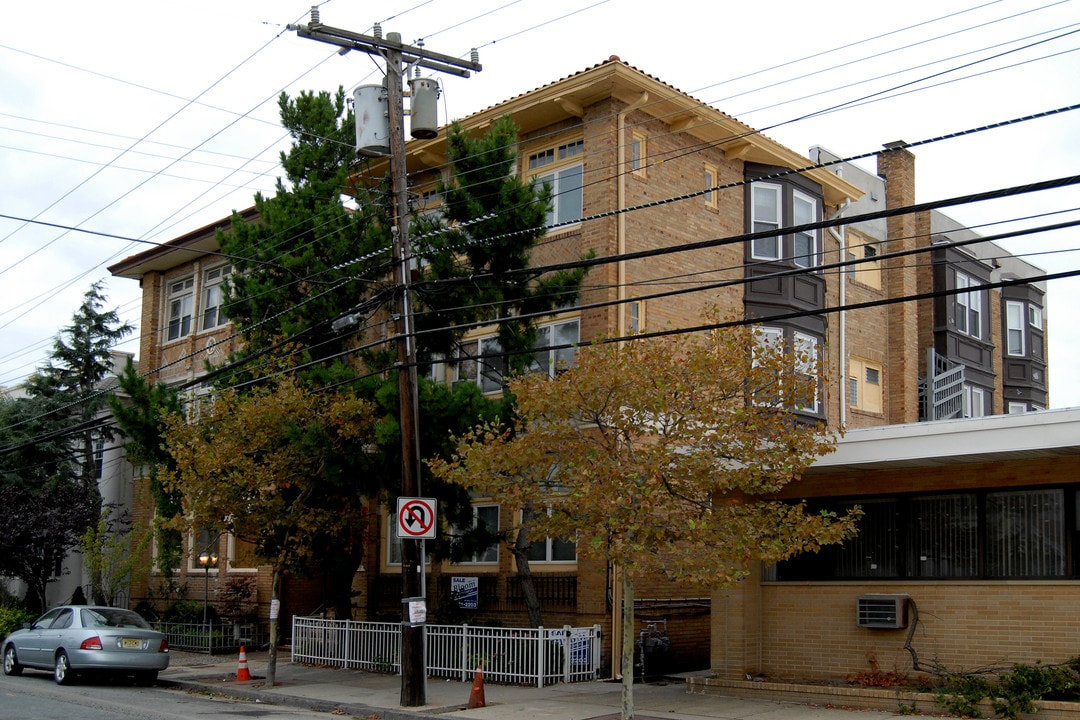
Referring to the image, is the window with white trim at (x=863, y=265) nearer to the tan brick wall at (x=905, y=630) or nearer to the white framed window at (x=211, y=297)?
the tan brick wall at (x=905, y=630)

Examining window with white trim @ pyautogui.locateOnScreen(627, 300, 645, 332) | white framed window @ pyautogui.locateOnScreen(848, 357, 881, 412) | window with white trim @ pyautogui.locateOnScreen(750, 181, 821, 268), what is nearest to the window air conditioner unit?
window with white trim @ pyautogui.locateOnScreen(627, 300, 645, 332)

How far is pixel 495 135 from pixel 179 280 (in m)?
17.3

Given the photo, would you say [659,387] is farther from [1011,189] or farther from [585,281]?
[585,281]

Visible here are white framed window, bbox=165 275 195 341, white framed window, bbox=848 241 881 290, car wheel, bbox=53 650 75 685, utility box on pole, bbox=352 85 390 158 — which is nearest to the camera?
utility box on pole, bbox=352 85 390 158

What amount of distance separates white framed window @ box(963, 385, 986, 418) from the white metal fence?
15.9 metres

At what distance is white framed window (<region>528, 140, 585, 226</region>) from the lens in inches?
869

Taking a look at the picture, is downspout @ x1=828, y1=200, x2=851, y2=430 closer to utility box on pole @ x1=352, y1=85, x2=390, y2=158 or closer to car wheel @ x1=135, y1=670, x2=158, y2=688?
utility box on pole @ x1=352, y1=85, x2=390, y2=158

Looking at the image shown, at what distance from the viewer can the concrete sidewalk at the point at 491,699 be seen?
14.8 m

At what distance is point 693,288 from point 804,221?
37.6 ft

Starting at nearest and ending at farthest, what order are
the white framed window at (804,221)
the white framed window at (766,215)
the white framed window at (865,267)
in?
the white framed window at (766,215), the white framed window at (804,221), the white framed window at (865,267)

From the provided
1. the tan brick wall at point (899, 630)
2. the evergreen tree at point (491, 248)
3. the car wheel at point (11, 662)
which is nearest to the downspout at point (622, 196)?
the evergreen tree at point (491, 248)

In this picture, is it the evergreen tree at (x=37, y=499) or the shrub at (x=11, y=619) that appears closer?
the shrub at (x=11, y=619)

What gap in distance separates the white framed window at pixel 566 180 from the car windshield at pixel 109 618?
35.6 feet

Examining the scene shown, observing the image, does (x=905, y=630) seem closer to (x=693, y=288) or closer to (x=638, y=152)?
(x=693, y=288)
